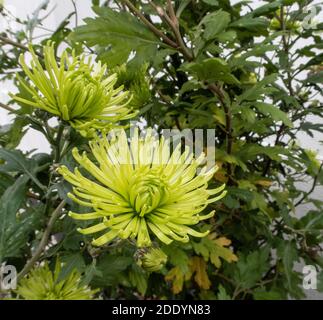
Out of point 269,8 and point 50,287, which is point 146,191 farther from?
point 269,8

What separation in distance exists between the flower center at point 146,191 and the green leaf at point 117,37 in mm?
225

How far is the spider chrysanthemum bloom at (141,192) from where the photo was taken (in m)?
0.29

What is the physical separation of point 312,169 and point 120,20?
458 millimetres

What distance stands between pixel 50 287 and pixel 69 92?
21cm

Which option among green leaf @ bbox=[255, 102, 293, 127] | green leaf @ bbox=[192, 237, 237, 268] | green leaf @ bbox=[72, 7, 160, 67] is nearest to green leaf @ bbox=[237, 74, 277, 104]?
green leaf @ bbox=[255, 102, 293, 127]

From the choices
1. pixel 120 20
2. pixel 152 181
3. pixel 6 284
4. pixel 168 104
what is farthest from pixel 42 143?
pixel 152 181

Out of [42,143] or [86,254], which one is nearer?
[86,254]

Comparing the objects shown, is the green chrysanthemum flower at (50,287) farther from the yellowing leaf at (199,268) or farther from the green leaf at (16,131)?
the yellowing leaf at (199,268)

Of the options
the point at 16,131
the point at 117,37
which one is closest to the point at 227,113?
the point at 117,37

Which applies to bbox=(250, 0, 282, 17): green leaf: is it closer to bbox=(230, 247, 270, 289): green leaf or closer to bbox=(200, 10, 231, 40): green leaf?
bbox=(200, 10, 231, 40): green leaf

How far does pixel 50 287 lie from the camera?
408mm

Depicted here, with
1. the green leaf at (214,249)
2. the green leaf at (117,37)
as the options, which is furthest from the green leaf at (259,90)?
the green leaf at (214,249)

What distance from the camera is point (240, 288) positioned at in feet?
2.35

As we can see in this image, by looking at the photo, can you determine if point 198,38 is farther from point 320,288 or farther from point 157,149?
point 320,288
